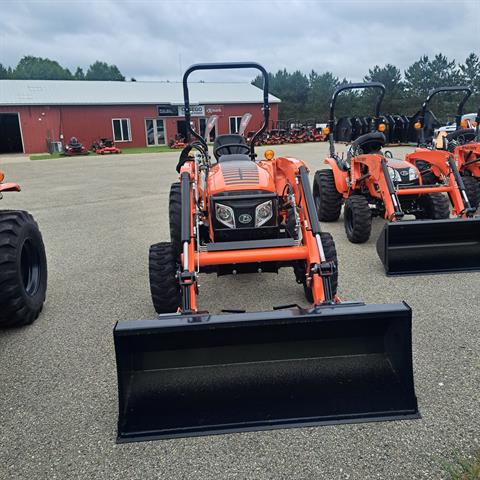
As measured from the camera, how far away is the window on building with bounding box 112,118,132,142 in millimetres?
30906

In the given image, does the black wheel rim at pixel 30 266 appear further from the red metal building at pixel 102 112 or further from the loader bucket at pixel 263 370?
the red metal building at pixel 102 112

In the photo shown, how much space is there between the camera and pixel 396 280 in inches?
187

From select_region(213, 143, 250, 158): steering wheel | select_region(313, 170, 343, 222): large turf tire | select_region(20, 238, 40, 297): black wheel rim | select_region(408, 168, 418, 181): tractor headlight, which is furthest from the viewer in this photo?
select_region(313, 170, 343, 222): large turf tire

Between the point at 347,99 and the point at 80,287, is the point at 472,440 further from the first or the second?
the point at 347,99

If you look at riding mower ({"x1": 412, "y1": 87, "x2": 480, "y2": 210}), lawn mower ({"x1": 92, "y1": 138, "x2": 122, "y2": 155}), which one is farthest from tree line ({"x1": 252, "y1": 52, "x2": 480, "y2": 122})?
riding mower ({"x1": 412, "y1": 87, "x2": 480, "y2": 210})

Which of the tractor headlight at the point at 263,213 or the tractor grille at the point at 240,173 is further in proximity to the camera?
the tractor grille at the point at 240,173

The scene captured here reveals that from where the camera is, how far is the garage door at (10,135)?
31781mm

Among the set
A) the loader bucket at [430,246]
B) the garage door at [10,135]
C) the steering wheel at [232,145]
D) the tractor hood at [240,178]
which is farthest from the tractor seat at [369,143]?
the garage door at [10,135]

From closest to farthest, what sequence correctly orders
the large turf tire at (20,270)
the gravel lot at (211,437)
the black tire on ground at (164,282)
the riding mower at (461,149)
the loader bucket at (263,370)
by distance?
1. the gravel lot at (211,437)
2. the loader bucket at (263,370)
3. the large turf tire at (20,270)
4. the black tire on ground at (164,282)
5. the riding mower at (461,149)

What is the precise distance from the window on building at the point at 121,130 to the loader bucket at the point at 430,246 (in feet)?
94.1

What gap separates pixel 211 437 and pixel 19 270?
7.18ft

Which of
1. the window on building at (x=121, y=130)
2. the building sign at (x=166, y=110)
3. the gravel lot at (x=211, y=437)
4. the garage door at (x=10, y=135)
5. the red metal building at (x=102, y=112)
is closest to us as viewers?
the gravel lot at (x=211, y=437)

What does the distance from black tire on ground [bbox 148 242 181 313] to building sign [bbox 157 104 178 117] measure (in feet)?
96.6

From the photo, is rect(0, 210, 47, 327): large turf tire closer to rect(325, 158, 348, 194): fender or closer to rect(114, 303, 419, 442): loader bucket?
rect(114, 303, 419, 442): loader bucket
